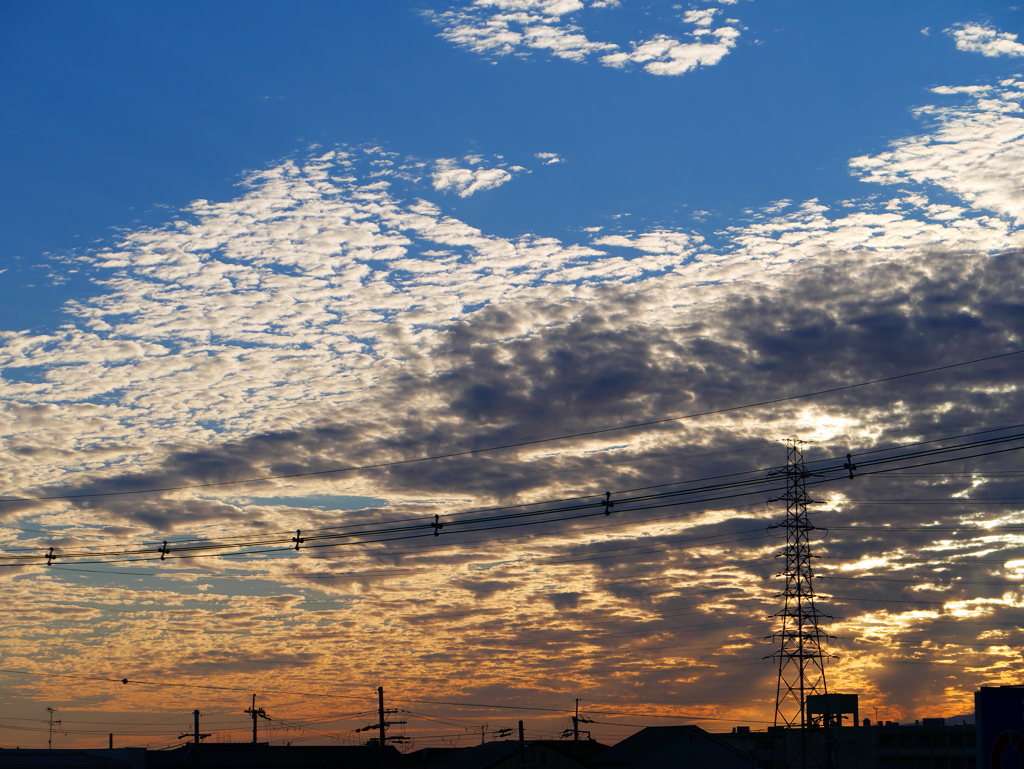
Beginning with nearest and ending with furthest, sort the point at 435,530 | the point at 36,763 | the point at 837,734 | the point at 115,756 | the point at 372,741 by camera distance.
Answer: the point at 435,530 < the point at 36,763 < the point at 115,756 < the point at 372,741 < the point at 837,734

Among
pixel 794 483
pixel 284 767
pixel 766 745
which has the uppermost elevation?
pixel 794 483

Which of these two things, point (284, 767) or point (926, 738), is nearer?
point (284, 767)

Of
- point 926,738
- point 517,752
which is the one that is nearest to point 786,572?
point 517,752

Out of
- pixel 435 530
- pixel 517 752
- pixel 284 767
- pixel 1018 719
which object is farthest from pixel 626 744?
pixel 1018 719

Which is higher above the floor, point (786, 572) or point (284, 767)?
point (786, 572)

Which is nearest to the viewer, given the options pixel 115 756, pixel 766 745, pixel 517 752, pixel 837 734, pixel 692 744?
pixel 115 756

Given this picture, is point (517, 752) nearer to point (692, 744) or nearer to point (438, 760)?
point (692, 744)

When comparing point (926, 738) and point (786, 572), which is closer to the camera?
point (786, 572)

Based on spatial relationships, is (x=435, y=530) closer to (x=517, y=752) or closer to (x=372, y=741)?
(x=517, y=752)

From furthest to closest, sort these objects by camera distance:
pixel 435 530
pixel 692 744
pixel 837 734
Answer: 1. pixel 837 734
2. pixel 692 744
3. pixel 435 530

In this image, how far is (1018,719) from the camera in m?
24.8

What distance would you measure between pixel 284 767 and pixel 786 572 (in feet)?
167

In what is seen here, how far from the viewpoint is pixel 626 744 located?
108 metres

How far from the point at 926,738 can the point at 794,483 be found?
11856 centimetres
